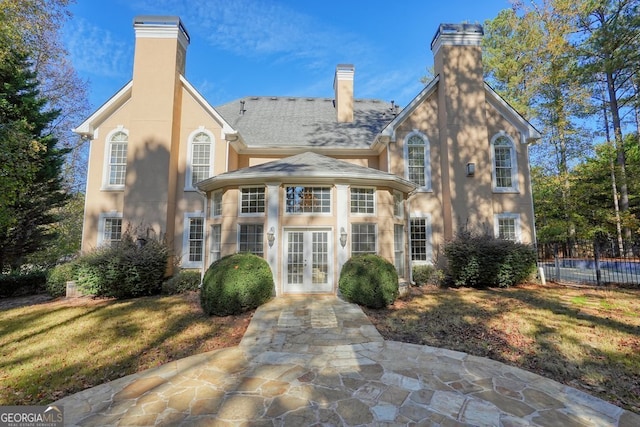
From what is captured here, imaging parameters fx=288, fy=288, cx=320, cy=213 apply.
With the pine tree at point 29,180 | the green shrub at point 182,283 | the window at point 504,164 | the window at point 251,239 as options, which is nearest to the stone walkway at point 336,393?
the window at point 251,239

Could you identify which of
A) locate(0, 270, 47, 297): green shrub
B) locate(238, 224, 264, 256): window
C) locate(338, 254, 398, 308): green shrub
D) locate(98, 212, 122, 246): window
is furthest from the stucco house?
locate(0, 270, 47, 297): green shrub

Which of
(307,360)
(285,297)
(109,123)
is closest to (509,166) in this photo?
(285,297)

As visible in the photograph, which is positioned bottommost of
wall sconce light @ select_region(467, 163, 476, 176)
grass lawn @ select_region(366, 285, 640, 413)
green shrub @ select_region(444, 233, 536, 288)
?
grass lawn @ select_region(366, 285, 640, 413)

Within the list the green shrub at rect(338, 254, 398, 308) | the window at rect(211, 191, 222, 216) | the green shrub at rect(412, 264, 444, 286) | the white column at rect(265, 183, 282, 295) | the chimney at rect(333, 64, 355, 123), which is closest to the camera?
the green shrub at rect(338, 254, 398, 308)

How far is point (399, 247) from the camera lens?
1066 centimetres

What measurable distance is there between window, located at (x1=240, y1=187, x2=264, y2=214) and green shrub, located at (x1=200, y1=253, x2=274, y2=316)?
7.57ft

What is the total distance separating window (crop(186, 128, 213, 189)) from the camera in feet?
42.5

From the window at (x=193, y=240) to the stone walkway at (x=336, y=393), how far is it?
7.81 meters

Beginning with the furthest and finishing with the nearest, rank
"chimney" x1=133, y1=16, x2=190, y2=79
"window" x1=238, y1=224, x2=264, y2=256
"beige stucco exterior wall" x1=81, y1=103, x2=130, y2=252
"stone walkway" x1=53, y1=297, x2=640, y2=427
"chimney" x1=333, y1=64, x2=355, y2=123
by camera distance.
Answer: "chimney" x1=333, y1=64, x2=355, y2=123 < "chimney" x1=133, y1=16, x2=190, y2=79 < "beige stucco exterior wall" x1=81, y1=103, x2=130, y2=252 < "window" x1=238, y1=224, x2=264, y2=256 < "stone walkway" x1=53, y1=297, x2=640, y2=427

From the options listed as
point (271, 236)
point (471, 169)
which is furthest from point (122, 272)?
point (471, 169)

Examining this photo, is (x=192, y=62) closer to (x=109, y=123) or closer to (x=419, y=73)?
(x=109, y=123)

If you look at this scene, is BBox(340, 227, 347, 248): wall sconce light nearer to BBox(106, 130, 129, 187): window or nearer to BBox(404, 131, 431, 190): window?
BBox(404, 131, 431, 190): window

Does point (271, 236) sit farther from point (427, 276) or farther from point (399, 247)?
point (427, 276)

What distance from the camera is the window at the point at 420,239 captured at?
12845 millimetres
